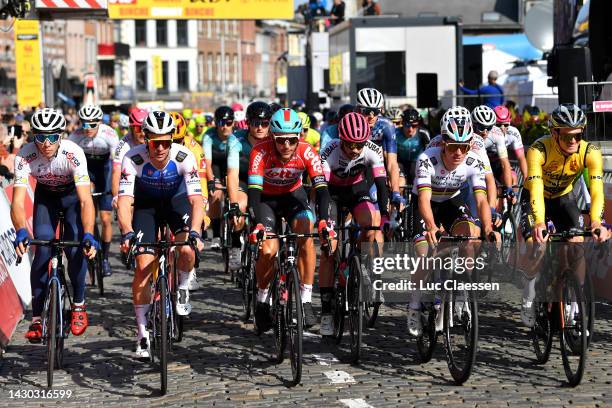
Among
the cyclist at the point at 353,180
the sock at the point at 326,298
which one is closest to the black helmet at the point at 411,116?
the cyclist at the point at 353,180

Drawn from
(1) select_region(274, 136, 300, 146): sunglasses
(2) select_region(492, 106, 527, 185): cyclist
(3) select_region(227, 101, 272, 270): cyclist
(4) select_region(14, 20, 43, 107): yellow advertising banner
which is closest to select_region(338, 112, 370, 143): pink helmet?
(1) select_region(274, 136, 300, 146): sunglasses

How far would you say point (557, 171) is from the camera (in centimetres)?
992

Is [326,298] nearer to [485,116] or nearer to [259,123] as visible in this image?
[259,123]

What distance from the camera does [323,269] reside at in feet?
35.4

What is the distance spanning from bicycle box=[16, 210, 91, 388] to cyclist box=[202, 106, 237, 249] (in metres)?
5.71

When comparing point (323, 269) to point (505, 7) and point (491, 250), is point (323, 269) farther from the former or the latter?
point (505, 7)

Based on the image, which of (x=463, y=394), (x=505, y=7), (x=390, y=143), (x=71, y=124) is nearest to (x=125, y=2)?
(x=71, y=124)

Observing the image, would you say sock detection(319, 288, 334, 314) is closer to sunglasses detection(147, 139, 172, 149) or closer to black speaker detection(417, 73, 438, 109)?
sunglasses detection(147, 139, 172, 149)

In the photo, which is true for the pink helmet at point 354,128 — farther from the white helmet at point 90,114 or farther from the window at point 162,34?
the window at point 162,34

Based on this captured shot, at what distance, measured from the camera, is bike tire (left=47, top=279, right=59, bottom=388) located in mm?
9180

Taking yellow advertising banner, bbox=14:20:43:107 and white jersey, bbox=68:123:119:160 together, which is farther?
yellow advertising banner, bbox=14:20:43:107

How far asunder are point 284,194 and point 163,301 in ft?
6.00

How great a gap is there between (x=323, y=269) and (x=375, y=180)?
909 mm

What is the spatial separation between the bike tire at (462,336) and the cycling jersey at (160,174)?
2.08 m
